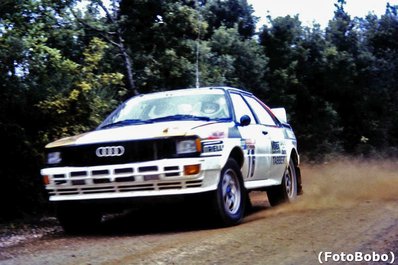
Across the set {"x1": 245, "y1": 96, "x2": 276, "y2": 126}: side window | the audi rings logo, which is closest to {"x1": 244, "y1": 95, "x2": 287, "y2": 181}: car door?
{"x1": 245, "y1": 96, "x2": 276, "y2": 126}: side window

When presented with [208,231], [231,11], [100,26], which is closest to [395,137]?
[231,11]

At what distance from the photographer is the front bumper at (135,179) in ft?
20.0

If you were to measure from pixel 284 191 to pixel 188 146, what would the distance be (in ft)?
10.0

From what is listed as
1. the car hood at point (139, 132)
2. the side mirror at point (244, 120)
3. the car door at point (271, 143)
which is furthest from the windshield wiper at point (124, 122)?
the car door at point (271, 143)

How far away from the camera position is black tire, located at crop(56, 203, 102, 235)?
6656 mm

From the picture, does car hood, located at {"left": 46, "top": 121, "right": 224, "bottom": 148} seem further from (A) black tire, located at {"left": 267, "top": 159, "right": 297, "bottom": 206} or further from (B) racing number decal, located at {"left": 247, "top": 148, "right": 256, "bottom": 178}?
(A) black tire, located at {"left": 267, "top": 159, "right": 297, "bottom": 206}

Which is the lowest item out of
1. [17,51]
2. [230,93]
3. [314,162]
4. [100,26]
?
[314,162]

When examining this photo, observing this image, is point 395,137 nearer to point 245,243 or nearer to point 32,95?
point 32,95

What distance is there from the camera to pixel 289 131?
32.0 feet

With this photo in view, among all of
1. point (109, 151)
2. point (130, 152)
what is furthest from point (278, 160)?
point (109, 151)

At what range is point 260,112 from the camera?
869cm

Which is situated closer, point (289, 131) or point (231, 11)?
point (289, 131)

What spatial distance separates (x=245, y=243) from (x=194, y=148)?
1271 millimetres

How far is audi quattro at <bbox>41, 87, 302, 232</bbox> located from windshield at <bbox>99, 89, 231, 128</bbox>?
13 mm
